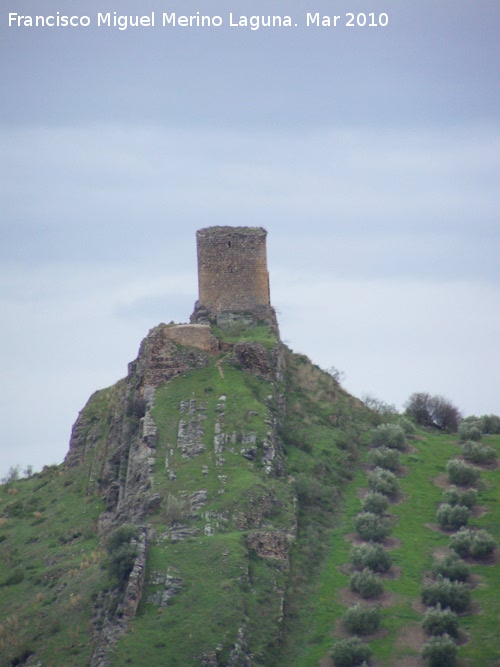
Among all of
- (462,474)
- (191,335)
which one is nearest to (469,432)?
(462,474)

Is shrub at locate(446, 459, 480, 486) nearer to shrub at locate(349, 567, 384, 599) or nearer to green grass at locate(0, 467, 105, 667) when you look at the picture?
shrub at locate(349, 567, 384, 599)

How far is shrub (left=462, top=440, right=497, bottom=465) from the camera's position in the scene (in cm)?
7662

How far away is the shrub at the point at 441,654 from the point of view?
56188 millimetres

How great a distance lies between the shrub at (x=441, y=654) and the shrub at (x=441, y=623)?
160 centimetres

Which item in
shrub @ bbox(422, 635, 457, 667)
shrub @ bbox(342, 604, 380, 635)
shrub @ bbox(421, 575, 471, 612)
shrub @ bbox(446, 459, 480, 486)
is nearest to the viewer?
shrub @ bbox(422, 635, 457, 667)

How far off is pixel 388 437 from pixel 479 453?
16.6 feet

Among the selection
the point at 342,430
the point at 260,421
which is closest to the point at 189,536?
the point at 260,421

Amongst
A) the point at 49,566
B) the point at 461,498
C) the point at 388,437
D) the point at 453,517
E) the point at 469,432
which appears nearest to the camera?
the point at 49,566

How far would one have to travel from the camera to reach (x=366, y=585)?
62031 mm

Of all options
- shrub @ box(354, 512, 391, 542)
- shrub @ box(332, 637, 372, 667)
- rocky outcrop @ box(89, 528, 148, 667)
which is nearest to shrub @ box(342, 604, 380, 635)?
shrub @ box(332, 637, 372, 667)

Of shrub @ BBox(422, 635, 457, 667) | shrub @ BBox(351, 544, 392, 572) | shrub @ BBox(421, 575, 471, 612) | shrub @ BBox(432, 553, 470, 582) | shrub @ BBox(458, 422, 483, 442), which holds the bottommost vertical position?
shrub @ BBox(422, 635, 457, 667)

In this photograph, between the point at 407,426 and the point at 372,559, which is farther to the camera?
the point at 407,426

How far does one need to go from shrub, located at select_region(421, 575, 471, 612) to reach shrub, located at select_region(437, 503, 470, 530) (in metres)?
7.31

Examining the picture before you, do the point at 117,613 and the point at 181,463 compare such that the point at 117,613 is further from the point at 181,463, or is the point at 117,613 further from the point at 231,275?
the point at 231,275
